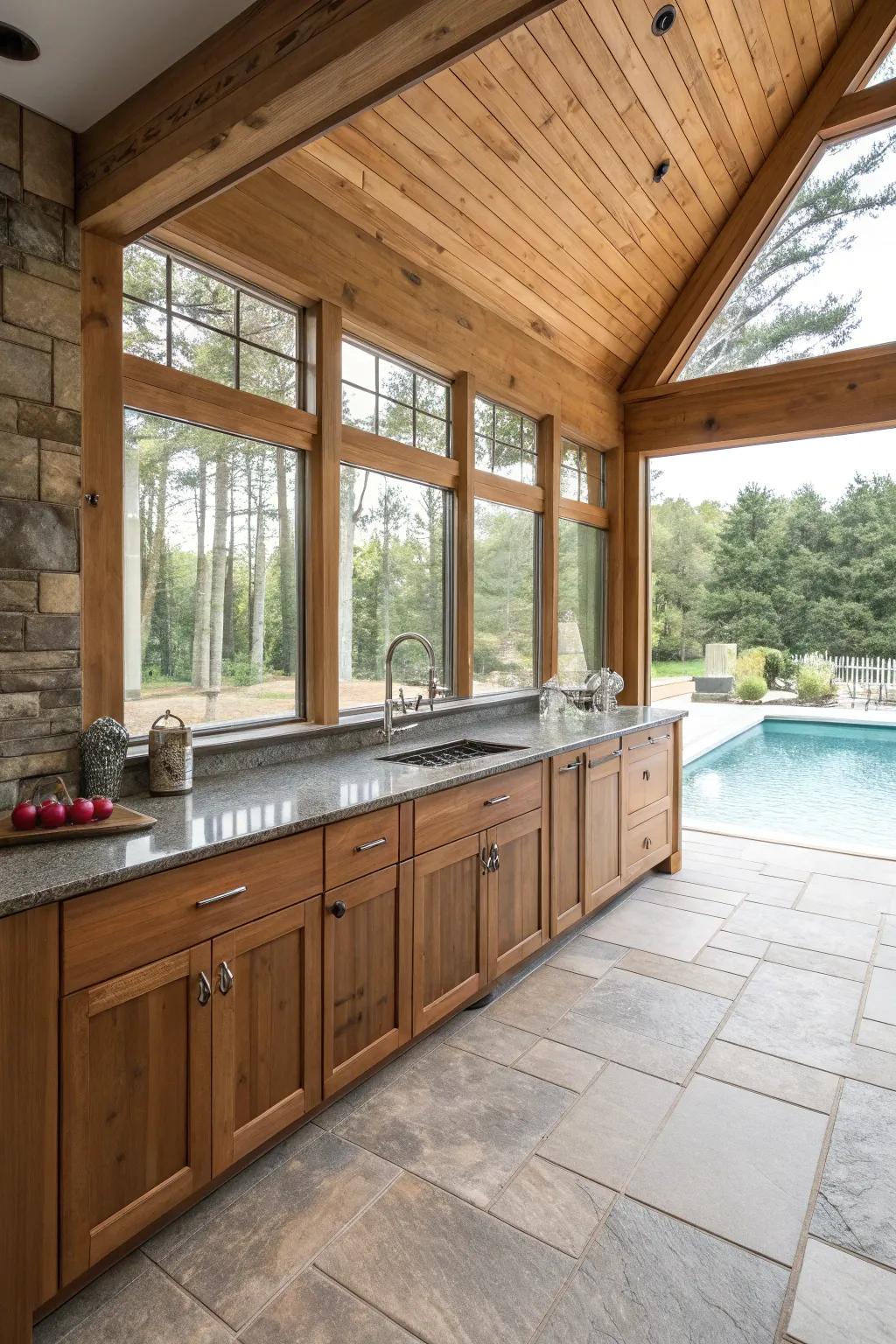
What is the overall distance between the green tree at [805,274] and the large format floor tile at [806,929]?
3248 mm

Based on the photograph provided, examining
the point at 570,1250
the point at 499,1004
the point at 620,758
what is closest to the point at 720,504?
the point at 620,758

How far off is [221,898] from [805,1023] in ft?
7.28

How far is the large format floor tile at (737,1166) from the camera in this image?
6.14ft

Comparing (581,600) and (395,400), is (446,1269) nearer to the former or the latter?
(395,400)

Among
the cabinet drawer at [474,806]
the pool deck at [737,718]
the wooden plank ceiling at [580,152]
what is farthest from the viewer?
the pool deck at [737,718]

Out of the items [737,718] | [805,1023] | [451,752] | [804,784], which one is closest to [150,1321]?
[451,752]

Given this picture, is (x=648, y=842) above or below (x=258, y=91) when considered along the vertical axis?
below

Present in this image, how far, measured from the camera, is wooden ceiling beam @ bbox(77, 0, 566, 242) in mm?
1524

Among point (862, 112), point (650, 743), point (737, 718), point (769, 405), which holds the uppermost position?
point (862, 112)

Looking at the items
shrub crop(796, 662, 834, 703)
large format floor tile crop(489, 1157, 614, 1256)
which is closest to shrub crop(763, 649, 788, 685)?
shrub crop(796, 662, 834, 703)

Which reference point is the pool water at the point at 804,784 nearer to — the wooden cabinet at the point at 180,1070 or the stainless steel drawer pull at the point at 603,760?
the stainless steel drawer pull at the point at 603,760

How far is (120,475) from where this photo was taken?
2326 mm

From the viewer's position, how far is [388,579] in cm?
361

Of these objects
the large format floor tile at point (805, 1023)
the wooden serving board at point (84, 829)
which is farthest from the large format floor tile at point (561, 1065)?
the wooden serving board at point (84, 829)
